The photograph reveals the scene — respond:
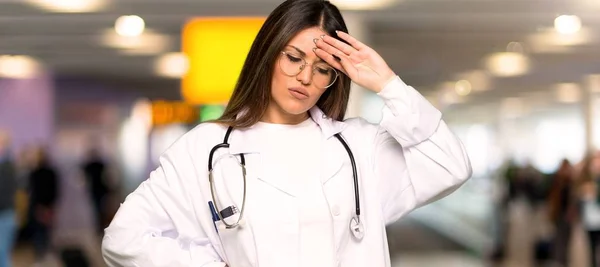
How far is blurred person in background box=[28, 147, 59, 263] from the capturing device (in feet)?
39.3

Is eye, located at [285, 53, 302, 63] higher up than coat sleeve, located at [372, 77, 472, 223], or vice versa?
eye, located at [285, 53, 302, 63]

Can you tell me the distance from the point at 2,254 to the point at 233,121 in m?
6.29

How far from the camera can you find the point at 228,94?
6523 mm

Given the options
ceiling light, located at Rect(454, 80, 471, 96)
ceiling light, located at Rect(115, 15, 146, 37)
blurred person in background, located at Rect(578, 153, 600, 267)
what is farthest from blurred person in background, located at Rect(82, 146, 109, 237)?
blurred person in background, located at Rect(578, 153, 600, 267)

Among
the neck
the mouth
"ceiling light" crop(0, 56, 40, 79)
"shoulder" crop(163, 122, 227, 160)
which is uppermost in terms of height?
"ceiling light" crop(0, 56, 40, 79)

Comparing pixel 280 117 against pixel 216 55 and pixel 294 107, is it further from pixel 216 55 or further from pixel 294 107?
pixel 216 55

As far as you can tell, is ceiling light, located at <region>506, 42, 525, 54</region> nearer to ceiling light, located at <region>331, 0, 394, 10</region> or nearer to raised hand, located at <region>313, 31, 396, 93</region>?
ceiling light, located at <region>331, 0, 394, 10</region>

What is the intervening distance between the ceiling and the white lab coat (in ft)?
16.0

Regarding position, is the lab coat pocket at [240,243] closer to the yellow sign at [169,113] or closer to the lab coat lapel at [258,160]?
the lab coat lapel at [258,160]

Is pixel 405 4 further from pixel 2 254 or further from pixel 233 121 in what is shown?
pixel 233 121

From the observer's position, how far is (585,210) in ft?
33.0

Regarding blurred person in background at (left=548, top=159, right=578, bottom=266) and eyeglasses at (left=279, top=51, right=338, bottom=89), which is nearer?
eyeglasses at (left=279, top=51, right=338, bottom=89)

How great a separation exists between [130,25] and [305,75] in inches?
280

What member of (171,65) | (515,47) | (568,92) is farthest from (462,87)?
(515,47)
